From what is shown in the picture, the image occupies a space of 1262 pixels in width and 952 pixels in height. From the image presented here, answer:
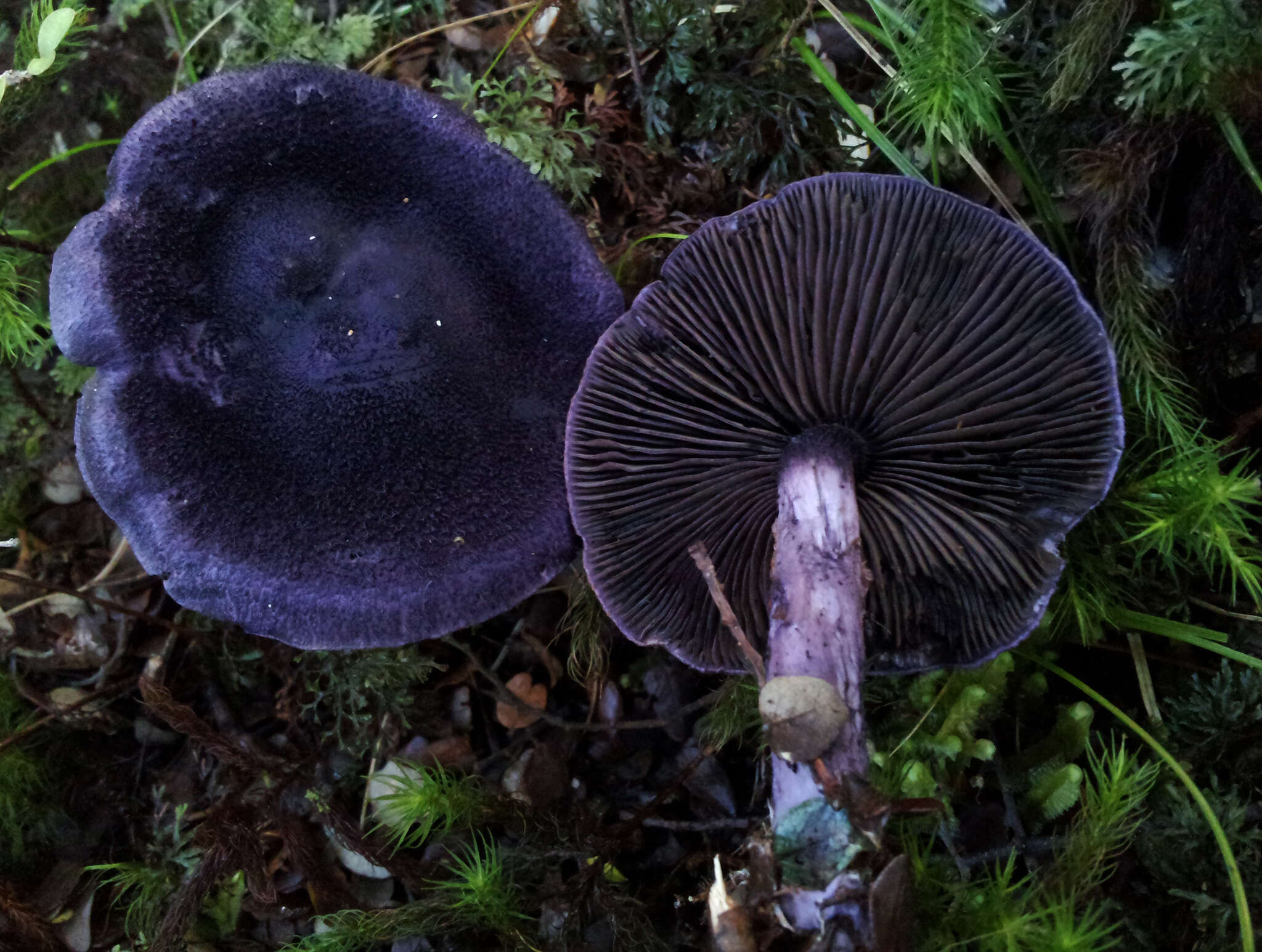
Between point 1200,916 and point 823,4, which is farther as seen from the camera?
point 823,4

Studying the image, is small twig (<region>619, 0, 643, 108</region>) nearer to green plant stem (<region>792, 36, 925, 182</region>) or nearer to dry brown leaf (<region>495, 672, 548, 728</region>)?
green plant stem (<region>792, 36, 925, 182</region>)

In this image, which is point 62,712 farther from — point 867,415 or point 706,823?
point 867,415

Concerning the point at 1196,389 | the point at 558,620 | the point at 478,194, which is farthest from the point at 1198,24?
the point at 558,620

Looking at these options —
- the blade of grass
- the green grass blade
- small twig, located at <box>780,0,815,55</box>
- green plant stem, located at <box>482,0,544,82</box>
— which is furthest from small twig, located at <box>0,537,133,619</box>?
the green grass blade

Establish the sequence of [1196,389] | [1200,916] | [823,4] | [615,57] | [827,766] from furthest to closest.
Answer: [615,57] < [823,4] < [1196,389] < [1200,916] < [827,766]

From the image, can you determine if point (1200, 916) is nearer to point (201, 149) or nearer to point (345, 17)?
point (201, 149)

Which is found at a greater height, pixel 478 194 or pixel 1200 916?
pixel 478 194

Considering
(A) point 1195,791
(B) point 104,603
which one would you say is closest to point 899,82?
(A) point 1195,791

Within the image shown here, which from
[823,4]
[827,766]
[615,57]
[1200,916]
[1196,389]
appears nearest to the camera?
[827,766]
